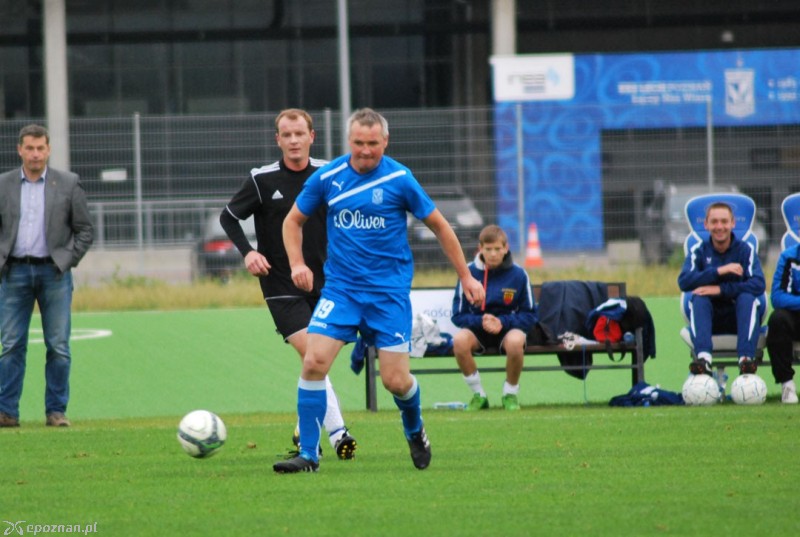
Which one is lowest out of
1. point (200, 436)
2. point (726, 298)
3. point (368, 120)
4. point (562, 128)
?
point (200, 436)

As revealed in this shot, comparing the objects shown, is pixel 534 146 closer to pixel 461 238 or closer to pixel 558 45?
pixel 461 238

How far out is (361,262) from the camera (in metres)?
7.74

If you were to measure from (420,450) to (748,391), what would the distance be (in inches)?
168

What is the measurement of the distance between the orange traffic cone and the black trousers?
1054 cm

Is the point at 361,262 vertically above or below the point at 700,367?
above

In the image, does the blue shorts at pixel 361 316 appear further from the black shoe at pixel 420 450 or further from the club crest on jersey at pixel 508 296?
the club crest on jersey at pixel 508 296

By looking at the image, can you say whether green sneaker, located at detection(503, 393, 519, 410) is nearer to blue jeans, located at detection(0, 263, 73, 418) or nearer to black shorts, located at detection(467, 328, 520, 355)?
black shorts, located at detection(467, 328, 520, 355)

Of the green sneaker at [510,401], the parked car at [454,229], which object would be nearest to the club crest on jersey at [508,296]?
the green sneaker at [510,401]

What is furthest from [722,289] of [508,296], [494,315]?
[494,315]

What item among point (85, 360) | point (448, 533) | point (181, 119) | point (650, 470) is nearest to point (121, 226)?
point (181, 119)

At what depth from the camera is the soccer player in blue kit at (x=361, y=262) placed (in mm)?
7723

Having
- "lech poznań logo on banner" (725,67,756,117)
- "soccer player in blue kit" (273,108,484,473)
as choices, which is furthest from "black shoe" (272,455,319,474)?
"lech poznań logo on banner" (725,67,756,117)

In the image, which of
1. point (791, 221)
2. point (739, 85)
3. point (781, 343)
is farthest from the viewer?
point (739, 85)

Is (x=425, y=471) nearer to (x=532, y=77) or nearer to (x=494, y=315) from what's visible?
(x=494, y=315)
